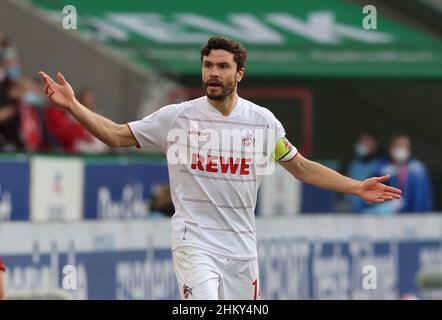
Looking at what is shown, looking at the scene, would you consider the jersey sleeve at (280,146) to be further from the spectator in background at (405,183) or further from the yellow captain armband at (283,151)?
the spectator in background at (405,183)

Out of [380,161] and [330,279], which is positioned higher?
[380,161]

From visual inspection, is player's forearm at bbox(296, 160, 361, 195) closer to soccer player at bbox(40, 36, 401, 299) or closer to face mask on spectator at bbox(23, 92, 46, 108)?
soccer player at bbox(40, 36, 401, 299)

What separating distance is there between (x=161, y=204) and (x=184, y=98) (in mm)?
9548

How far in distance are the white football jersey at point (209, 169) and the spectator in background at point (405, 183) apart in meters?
12.3

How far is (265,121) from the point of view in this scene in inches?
398

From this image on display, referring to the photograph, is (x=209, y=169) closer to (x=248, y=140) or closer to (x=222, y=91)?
(x=248, y=140)

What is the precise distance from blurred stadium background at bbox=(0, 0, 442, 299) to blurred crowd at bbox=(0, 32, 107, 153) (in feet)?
0.08

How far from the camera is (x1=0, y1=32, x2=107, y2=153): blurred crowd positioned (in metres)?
17.7

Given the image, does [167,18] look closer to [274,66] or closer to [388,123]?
[274,66]

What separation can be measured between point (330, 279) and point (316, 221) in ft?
2.53

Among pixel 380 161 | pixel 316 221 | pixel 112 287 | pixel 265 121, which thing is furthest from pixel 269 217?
pixel 265 121

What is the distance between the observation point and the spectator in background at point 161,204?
1622 centimetres
